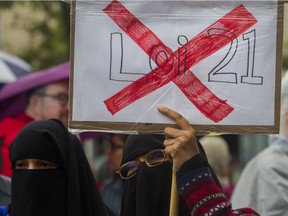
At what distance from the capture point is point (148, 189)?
4430 mm

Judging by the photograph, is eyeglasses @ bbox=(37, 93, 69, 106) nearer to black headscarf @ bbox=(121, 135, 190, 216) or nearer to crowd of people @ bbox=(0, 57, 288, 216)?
crowd of people @ bbox=(0, 57, 288, 216)

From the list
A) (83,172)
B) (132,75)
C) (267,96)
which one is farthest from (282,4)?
(83,172)

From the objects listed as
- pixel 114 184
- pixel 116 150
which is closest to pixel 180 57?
pixel 114 184

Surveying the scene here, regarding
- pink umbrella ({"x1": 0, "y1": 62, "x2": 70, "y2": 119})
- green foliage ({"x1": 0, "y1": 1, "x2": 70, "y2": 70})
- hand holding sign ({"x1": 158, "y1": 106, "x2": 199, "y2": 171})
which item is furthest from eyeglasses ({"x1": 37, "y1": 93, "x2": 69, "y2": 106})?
green foliage ({"x1": 0, "y1": 1, "x2": 70, "y2": 70})

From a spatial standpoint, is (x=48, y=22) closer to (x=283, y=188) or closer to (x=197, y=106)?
(x=283, y=188)

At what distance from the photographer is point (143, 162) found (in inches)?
179

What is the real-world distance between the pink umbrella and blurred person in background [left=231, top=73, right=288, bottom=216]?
242cm

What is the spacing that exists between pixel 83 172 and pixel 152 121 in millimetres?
939

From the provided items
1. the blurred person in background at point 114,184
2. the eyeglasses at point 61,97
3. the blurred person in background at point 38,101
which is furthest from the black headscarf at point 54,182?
the eyeglasses at point 61,97

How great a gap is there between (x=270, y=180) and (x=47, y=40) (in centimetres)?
1223

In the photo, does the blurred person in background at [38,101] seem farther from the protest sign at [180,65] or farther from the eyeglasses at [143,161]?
the protest sign at [180,65]

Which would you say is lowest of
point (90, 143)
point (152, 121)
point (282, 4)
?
point (90, 143)

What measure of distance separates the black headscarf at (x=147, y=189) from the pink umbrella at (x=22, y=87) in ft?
11.5

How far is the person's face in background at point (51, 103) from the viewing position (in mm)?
7793
